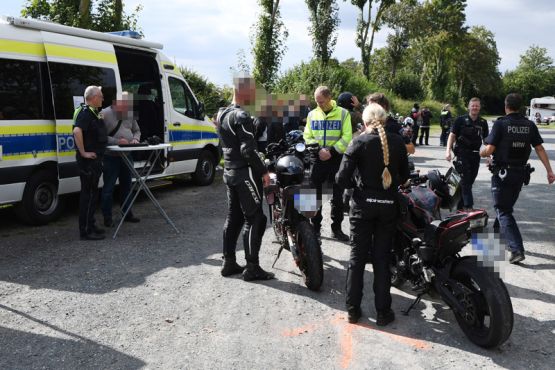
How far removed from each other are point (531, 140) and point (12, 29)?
6347mm

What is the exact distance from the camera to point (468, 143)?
21.9ft

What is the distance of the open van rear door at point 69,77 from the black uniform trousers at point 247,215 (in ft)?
10.5

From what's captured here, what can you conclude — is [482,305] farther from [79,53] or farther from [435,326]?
[79,53]

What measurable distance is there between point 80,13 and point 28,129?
23.9 ft

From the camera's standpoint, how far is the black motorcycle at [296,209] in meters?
4.40

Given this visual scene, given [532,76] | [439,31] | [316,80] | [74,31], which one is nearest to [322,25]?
[316,80]

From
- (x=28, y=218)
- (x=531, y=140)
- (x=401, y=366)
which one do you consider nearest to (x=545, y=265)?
(x=531, y=140)

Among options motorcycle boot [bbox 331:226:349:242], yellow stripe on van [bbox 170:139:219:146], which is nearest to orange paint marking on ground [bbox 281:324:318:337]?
motorcycle boot [bbox 331:226:349:242]

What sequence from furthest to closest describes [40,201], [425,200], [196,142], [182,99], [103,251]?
1. [196,142]
2. [182,99]
3. [40,201]
4. [103,251]
5. [425,200]

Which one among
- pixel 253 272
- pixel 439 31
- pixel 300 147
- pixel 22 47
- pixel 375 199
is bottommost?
pixel 253 272

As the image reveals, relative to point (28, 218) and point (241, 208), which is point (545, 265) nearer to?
point (241, 208)

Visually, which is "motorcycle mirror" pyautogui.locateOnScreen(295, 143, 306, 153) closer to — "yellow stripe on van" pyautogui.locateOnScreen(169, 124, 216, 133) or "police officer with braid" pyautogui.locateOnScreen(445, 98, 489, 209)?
"police officer with braid" pyautogui.locateOnScreen(445, 98, 489, 209)

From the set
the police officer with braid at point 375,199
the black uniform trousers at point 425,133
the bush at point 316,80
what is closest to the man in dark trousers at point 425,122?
the black uniform trousers at point 425,133

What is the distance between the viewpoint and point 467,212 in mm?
3635
